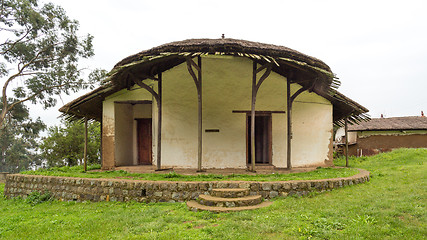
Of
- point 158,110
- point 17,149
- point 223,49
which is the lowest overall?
point 17,149

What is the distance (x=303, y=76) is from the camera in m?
9.93

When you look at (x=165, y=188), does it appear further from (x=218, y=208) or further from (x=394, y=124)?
(x=394, y=124)

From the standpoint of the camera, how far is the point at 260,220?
15.9 ft

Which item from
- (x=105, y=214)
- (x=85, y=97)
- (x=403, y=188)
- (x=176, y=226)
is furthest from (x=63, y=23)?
(x=403, y=188)

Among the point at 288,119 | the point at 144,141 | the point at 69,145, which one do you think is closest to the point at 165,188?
the point at 288,119

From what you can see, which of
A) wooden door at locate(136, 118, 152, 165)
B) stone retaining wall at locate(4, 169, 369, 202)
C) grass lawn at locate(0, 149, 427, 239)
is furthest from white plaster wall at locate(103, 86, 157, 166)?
grass lawn at locate(0, 149, 427, 239)

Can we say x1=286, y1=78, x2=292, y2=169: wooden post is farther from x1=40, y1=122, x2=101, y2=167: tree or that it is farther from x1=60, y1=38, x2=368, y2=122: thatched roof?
x1=40, y1=122, x2=101, y2=167: tree

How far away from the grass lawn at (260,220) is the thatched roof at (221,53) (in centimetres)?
358

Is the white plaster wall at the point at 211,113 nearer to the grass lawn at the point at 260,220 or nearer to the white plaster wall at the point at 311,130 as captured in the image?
the white plaster wall at the point at 311,130

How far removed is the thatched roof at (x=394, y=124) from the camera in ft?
61.5

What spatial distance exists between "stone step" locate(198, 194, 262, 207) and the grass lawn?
0.43 metres

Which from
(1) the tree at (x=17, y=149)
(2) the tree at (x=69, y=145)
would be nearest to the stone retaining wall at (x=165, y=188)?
(2) the tree at (x=69, y=145)

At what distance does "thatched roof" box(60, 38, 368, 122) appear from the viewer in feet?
25.2

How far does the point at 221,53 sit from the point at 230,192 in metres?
3.61
